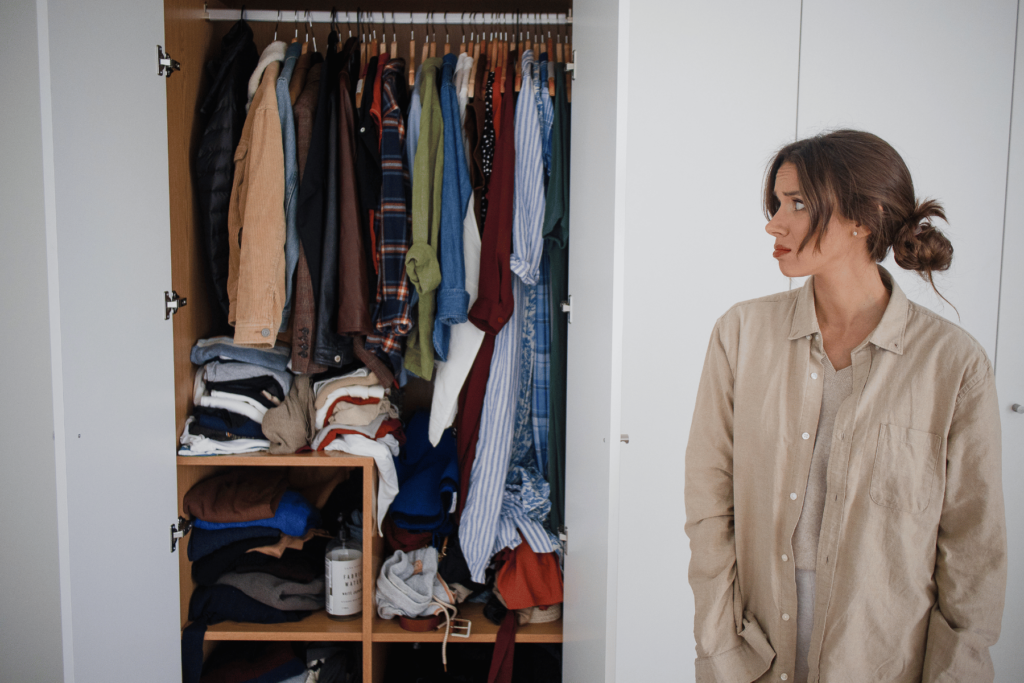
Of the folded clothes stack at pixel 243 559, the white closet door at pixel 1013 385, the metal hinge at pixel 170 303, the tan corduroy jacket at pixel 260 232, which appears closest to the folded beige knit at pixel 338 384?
the tan corduroy jacket at pixel 260 232

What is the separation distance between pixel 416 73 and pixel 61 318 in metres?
1.18

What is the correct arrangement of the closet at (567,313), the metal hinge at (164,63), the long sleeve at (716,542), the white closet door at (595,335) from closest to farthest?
the long sleeve at (716,542) < the white closet door at (595,335) < the closet at (567,313) < the metal hinge at (164,63)

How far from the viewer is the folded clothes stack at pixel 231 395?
180cm

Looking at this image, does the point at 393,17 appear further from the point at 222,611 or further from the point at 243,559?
the point at 222,611

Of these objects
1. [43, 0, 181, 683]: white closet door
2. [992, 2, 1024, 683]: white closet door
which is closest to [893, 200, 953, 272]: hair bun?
[992, 2, 1024, 683]: white closet door

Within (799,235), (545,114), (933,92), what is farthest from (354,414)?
(933,92)

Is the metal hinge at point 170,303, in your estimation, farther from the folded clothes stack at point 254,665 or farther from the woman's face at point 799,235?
the woman's face at point 799,235

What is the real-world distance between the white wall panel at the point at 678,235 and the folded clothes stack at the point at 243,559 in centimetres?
96

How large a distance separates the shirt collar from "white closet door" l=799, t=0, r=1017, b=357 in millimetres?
702

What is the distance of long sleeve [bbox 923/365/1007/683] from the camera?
97 centimetres

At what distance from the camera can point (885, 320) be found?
40.7 inches

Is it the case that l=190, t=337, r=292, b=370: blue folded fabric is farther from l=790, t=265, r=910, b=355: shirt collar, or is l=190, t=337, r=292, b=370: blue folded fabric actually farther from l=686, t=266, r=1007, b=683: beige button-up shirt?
l=790, t=265, r=910, b=355: shirt collar

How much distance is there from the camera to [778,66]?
169 cm

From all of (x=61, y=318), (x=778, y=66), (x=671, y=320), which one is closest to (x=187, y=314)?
(x=61, y=318)
